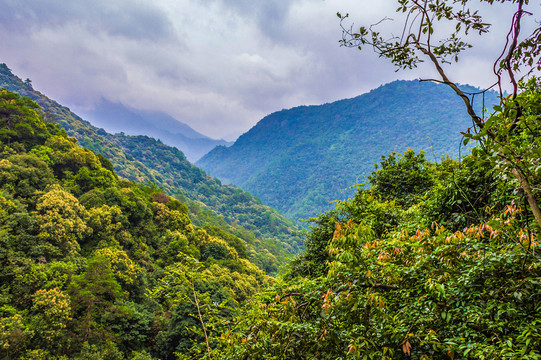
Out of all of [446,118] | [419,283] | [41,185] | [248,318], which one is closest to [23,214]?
[41,185]

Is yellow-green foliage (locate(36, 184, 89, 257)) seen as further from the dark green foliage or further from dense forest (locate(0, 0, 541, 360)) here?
the dark green foliage

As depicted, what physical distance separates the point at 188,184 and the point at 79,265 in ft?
268

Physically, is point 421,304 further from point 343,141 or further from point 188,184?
point 343,141

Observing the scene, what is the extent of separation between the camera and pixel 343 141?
14800 cm

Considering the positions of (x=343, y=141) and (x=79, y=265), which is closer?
(x=79, y=265)

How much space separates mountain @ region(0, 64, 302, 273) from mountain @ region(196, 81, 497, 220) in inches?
1022

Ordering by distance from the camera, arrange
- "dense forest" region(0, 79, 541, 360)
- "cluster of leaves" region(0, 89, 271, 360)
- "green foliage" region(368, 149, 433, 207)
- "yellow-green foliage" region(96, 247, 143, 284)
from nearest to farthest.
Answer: "dense forest" region(0, 79, 541, 360), "green foliage" region(368, 149, 433, 207), "cluster of leaves" region(0, 89, 271, 360), "yellow-green foliage" region(96, 247, 143, 284)

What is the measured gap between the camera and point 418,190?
9.23 meters

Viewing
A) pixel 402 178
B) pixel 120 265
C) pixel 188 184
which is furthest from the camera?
pixel 188 184

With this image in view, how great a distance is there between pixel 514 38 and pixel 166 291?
14.5ft

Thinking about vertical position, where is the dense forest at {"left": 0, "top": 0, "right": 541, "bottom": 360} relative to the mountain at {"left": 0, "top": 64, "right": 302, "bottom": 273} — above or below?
below

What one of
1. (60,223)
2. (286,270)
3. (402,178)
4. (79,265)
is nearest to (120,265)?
(79,265)

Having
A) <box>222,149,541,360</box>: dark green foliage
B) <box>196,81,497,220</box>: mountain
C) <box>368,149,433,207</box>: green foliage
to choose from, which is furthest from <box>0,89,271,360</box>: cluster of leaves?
<box>196,81,497,220</box>: mountain

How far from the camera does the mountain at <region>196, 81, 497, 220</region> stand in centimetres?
11673
